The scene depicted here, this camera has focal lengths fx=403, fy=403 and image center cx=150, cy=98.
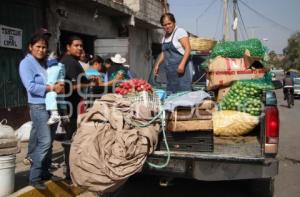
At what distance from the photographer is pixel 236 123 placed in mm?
4883

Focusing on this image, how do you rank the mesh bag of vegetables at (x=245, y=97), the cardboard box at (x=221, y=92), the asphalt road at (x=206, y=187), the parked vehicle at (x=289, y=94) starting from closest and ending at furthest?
the mesh bag of vegetables at (x=245, y=97)
the asphalt road at (x=206, y=187)
the cardboard box at (x=221, y=92)
the parked vehicle at (x=289, y=94)

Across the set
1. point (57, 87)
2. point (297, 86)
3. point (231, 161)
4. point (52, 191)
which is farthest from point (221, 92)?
point (297, 86)

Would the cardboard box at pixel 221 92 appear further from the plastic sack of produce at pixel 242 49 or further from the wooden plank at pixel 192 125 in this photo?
the wooden plank at pixel 192 125

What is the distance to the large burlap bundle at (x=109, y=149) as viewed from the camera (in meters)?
3.73

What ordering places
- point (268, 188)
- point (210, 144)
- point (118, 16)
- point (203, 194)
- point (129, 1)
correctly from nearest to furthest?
point (210, 144), point (268, 188), point (203, 194), point (118, 16), point (129, 1)

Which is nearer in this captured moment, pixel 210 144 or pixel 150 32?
pixel 210 144

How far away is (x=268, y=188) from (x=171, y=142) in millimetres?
1461

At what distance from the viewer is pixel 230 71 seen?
6.37m

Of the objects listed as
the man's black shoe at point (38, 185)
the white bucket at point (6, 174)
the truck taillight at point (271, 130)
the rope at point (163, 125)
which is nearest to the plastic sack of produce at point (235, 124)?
the truck taillight at point (271, 130)

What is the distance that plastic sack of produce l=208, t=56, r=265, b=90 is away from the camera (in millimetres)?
6297

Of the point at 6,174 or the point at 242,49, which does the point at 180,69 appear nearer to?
the point at 242,49

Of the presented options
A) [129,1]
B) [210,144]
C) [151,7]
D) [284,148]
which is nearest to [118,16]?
[129,1]

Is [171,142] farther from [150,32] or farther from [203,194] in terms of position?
A: [150,32]

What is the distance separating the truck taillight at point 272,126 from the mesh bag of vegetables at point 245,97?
921 mm
